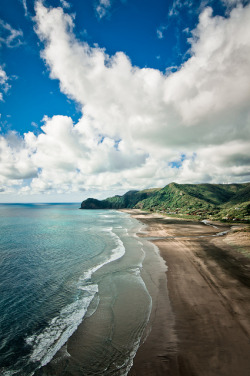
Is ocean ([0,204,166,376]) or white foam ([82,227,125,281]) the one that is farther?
white foam ([82,227,125,281])

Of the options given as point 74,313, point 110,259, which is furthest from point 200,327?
point 110,259

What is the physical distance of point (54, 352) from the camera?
876 cm

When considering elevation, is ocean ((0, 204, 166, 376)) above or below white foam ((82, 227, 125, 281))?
above

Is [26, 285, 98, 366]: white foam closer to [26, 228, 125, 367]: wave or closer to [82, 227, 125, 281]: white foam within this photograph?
[26, 228, 125, 367]: wave

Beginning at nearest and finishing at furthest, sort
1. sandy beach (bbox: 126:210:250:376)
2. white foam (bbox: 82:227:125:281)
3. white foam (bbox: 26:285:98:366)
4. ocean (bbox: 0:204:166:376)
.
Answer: sandy beach (bbox: 126:210:250:376) → ocean (bbox: 0:204:166:376) → white foam (bbox: 26:285:98:366) → white foam (bbox: 82:227:125:281)

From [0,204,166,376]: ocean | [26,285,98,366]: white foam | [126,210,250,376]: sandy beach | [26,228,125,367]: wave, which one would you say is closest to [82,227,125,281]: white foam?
[0,204,166,376]: ocean

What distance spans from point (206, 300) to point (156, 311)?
4.38 m

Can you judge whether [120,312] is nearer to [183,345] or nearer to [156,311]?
[156,311]

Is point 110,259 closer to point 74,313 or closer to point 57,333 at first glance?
point 74,313

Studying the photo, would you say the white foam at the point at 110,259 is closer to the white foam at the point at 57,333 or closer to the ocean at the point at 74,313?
the ocean at the point at 74,313

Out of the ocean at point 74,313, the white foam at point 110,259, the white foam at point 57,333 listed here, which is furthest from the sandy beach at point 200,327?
the white foam at point 110,259

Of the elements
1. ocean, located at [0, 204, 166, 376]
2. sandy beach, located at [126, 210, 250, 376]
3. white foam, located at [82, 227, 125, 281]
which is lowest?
white foam, located at [82, 227, 125, 281]

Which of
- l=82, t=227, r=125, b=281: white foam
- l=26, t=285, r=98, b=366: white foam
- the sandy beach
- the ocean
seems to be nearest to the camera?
the sandy beach

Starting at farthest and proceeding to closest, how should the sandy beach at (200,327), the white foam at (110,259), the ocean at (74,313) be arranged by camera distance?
the white foam at (110,259) → the ocean at (74,313) → the sandy beach at (200,327)
